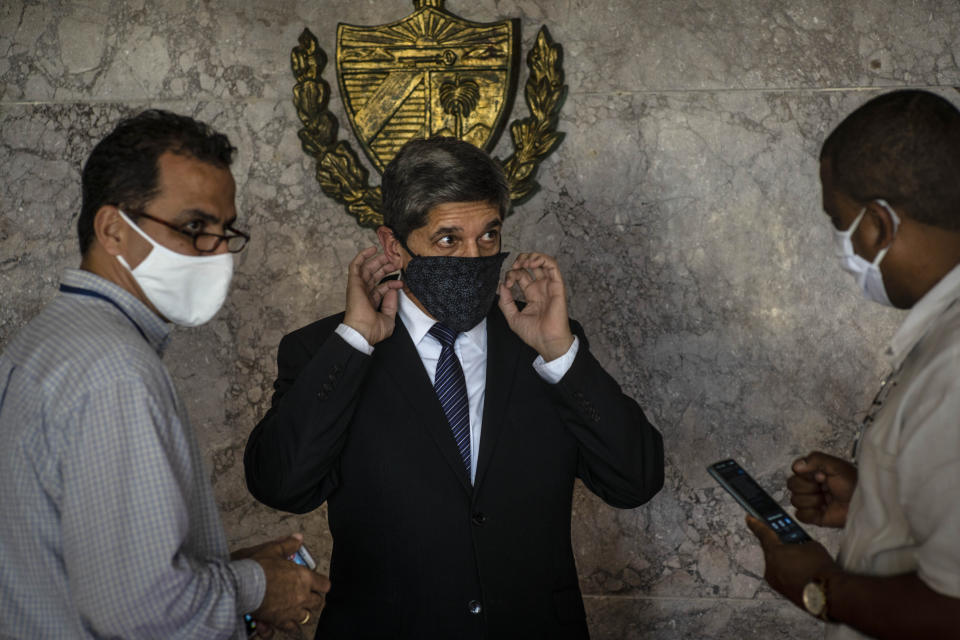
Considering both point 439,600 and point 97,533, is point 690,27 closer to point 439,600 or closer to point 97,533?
point 439,600

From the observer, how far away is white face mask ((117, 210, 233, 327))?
6.32 feet

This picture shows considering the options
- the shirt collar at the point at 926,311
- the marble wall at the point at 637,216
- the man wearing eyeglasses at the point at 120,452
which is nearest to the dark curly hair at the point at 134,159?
the man wearing eyeglasses at the point at 120,452

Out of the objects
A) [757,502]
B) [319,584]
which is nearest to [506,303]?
[757,502]

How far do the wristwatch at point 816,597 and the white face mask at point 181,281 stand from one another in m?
1.43

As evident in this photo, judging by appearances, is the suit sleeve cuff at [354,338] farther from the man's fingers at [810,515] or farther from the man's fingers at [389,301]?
the man's fingers at [810,515]

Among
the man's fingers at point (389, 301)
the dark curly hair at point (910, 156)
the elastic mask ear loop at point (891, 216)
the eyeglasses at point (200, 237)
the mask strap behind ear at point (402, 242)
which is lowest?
the man's fingers at point (389, 301)

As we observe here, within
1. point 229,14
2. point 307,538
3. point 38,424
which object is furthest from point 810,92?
point 38,424

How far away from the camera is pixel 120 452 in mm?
1648

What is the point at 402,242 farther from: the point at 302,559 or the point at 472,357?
the point at 302,559

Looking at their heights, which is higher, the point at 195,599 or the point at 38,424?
the point at 38,424

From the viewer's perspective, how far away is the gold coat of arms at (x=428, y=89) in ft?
11.7

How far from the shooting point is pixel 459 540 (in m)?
2.46

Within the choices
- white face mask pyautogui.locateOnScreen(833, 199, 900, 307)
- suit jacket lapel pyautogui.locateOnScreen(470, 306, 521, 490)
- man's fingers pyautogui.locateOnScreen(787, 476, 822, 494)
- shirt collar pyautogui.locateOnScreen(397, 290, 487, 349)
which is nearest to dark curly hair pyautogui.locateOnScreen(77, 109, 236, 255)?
shirt collar pyautogui.locateOnScreen(397, 290, 487, 349)

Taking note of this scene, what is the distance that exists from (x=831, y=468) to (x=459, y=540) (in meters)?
0.98
